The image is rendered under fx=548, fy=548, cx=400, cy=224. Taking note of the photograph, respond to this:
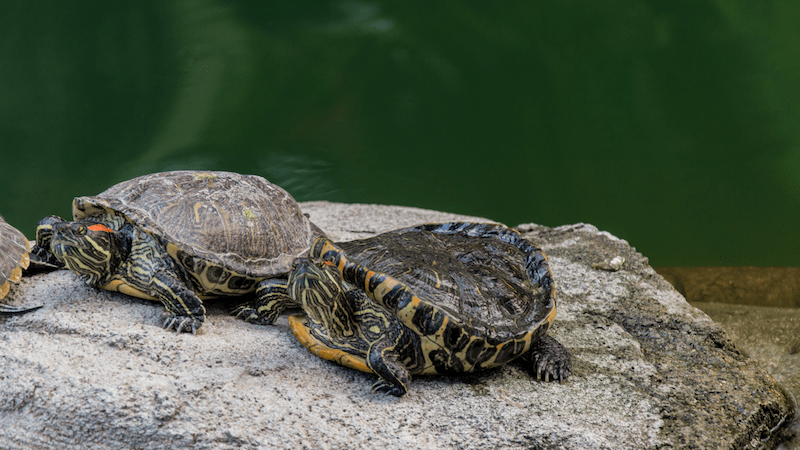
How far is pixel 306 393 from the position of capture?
2281 mm

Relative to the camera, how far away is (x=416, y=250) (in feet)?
8.94

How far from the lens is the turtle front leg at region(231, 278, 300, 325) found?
2.78 metres

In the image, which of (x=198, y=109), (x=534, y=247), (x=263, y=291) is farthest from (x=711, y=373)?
(x=198, y=109)

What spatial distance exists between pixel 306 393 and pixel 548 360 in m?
1.14

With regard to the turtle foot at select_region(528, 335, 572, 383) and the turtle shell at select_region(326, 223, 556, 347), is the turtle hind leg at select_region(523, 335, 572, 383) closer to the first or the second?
the turtle foot at select_region(528, 335, 572, 383)

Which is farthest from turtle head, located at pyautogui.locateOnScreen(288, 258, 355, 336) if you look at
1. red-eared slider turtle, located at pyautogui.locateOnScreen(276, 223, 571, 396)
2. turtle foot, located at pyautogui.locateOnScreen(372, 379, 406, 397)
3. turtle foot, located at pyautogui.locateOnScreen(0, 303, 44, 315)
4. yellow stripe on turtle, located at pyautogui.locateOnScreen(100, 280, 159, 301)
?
turtle foot, located at pyautogui.locateOnScreen(0, 303, 44, 315)

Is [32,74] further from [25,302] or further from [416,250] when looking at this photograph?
[416,250]

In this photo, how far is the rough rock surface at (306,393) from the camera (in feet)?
6.73

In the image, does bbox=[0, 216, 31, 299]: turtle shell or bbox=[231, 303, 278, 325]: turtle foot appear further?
bbox=[231, 303, 278, 325]: turtle foot

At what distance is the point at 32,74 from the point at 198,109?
1.36 m

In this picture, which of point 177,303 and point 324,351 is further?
point 177,303

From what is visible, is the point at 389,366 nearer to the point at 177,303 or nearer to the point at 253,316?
the point at 253,316

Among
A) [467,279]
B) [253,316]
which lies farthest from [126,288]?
[467,279]

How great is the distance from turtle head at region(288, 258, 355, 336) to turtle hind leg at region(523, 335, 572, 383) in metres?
0.88
